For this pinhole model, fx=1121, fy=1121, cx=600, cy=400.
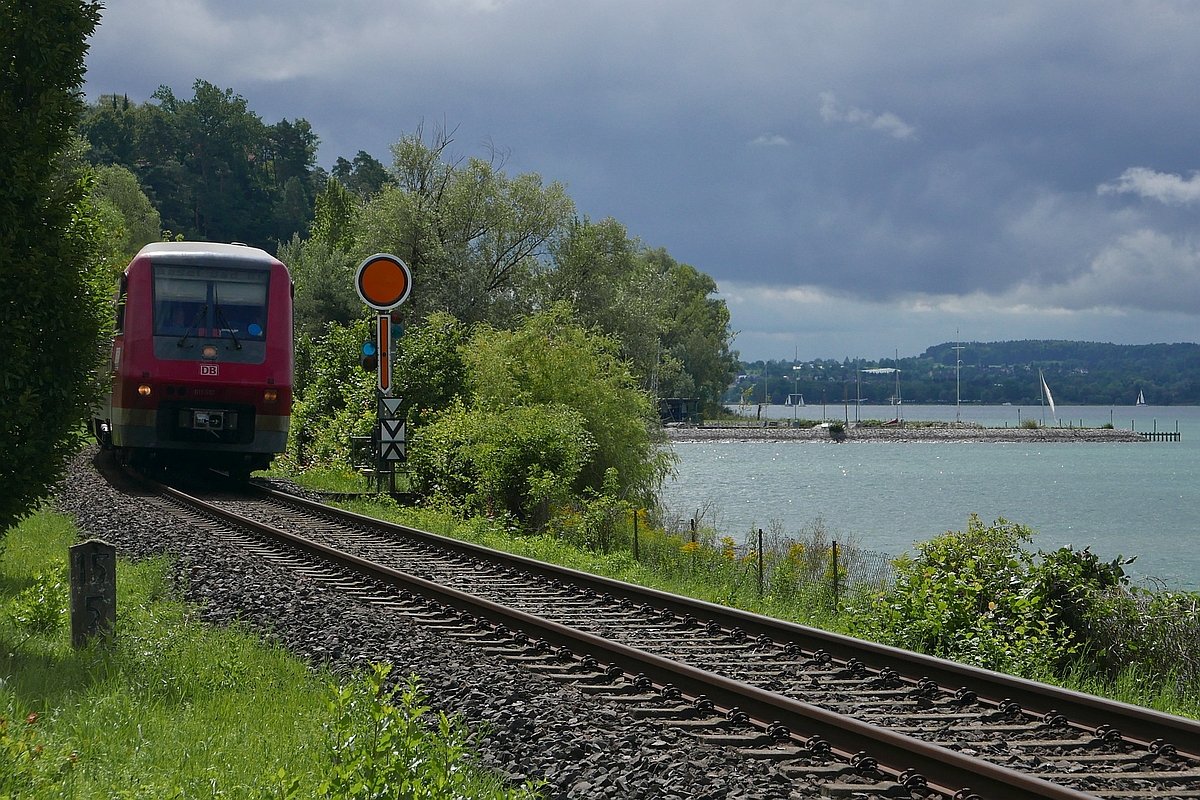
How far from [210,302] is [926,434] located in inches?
5239

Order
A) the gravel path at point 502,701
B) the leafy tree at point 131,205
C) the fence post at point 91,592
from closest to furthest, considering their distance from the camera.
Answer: the gravel path at point 502,701 < the fence post at point 91,592 < the leafy tree at point 131,205

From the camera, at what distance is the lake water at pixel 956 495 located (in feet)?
127

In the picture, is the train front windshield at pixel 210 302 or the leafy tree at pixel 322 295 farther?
the leafy tree at pixel 322 295

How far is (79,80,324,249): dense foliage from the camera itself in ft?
393

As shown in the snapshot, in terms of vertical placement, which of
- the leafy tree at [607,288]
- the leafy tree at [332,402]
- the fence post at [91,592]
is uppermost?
the leafy tree at [607,288]

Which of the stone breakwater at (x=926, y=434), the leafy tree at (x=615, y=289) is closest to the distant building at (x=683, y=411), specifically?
the stone breakwater at (x=926, y=434)

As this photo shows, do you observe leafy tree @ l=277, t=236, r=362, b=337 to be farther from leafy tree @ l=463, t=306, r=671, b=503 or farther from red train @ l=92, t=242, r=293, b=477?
red train @ l=92, t=242, r=293, b=477

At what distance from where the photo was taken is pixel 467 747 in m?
6.04

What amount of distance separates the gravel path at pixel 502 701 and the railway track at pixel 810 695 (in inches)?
13.5

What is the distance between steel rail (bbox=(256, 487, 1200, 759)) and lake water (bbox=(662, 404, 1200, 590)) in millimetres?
5552

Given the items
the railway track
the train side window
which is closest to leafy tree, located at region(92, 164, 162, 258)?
the train side window

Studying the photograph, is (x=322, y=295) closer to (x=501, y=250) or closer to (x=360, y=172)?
(x=501, y=250)

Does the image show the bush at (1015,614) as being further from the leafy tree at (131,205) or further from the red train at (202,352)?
the leafy tree at (131,205)

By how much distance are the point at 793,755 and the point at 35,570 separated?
8.81 meters
